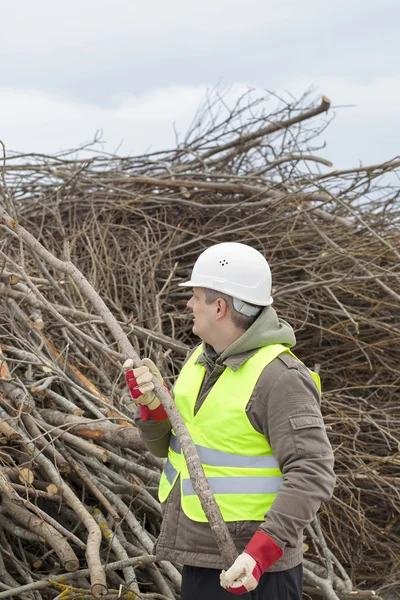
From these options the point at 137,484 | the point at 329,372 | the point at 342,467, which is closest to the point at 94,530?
the point at 137,484

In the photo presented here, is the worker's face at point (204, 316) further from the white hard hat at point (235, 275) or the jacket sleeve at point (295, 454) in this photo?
the jacket sleeve at point (295, 454)

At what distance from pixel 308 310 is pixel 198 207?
150cm

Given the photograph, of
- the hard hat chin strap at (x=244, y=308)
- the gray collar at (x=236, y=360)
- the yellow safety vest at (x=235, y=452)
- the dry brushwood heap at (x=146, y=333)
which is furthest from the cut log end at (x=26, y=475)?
the hard hat chin strap at (x=244, y=308)

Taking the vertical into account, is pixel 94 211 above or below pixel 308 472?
below

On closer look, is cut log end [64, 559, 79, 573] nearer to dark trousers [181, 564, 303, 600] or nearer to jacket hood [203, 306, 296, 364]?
dark trousers [181, 564, 303, 600]

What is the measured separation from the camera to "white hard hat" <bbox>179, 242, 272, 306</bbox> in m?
2.15

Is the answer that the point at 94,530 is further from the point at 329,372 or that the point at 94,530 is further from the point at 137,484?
the point at 329,372

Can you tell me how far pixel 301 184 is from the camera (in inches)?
245

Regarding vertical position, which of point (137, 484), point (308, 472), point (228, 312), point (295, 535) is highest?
point (228, 312)

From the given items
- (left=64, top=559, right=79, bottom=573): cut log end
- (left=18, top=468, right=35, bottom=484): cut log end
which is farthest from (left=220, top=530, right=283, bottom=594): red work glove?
(left=18, top=468, right=35, bottom=484): cut log end

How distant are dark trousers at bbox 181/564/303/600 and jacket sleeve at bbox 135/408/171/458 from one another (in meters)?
0.40

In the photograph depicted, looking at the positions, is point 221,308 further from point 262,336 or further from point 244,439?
point 244,439

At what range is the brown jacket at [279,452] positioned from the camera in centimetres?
185

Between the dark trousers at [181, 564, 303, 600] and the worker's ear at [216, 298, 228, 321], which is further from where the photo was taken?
the worker's ear at [216, 298, 228, 321]
